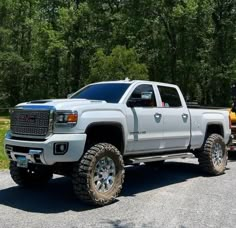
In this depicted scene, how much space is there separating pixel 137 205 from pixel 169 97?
2.87 metres

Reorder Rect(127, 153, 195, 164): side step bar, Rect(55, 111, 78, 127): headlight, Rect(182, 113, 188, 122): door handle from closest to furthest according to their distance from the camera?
Rect(55, 111, 78, 127): headlight, Rect(127, 153, 195, 164): side step bar, Rect(182, 113, 188, 122): door handle

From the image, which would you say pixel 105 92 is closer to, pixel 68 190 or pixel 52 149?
pixel 68 190

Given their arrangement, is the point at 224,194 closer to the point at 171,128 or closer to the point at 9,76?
the point at 171,128

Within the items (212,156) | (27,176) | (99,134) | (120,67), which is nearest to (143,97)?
(99,134)

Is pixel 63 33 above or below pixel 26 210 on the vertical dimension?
above

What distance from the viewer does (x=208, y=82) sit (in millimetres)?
43000

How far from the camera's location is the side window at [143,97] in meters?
8.58

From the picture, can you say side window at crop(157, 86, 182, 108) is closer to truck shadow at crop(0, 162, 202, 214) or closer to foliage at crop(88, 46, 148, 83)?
truck shadow at crop(0, 162, 202, 214)

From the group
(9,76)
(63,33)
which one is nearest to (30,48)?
(9,76)

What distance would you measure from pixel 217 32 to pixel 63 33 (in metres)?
16.5

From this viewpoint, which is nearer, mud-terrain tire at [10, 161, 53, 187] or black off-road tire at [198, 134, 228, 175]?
mud-terrain tire at [10, 161, 53, 187]

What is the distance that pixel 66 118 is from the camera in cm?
729

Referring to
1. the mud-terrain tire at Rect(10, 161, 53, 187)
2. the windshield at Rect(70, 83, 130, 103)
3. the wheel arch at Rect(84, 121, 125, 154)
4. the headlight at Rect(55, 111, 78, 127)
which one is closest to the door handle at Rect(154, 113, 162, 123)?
the windshield at Rect(70, 83, 130, 103)

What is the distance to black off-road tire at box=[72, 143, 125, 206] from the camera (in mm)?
7406
